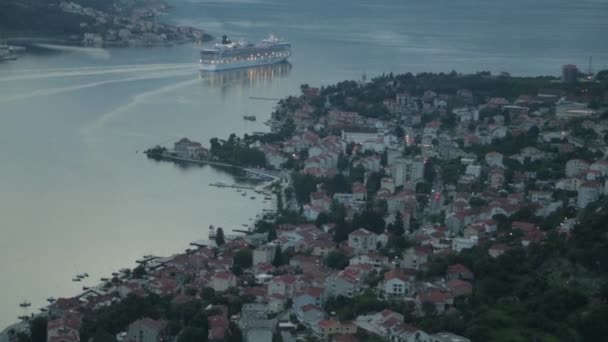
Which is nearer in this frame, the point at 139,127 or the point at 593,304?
the point at 593,304

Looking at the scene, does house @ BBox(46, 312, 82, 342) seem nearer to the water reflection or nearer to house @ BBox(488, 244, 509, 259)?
house @ BBox(488, 244, 509, 259)

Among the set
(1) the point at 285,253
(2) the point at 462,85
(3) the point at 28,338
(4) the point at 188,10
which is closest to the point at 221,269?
(1) the point at 285,253

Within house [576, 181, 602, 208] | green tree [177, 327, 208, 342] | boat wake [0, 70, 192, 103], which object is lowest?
green tree [177, 327, 208, 342]

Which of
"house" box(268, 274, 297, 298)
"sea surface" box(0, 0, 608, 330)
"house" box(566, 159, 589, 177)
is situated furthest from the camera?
"house" box(566, 159, 589, 177)

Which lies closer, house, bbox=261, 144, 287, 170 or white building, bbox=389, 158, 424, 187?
white building, bbox=389, 158, 424, 187

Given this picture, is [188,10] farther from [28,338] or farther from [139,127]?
[28,338]

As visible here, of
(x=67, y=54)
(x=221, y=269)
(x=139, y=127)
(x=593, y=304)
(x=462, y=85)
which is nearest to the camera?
(x=593, y=304)

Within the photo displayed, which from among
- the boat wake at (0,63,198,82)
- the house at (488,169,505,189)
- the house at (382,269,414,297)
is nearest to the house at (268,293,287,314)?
the house at (382,269,414,297)

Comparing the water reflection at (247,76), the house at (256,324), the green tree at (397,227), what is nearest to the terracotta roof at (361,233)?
the green tree at (397,227)
